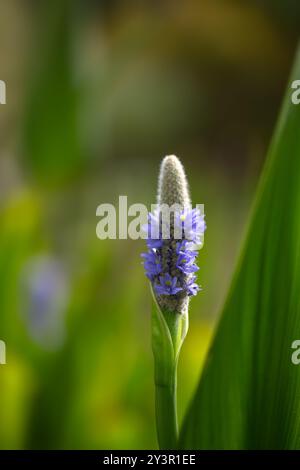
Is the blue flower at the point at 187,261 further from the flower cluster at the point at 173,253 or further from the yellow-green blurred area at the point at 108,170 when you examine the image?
the yellow-green blurred area at the point at 108,170

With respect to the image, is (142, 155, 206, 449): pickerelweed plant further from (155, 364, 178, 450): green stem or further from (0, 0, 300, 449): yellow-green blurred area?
(0, 0, 300, 449): yellow-green blurred area

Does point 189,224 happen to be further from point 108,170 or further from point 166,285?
point 108,170

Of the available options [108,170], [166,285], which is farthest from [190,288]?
[108,170]

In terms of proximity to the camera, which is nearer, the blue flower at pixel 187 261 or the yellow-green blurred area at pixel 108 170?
the blue flower at pixel 187 261

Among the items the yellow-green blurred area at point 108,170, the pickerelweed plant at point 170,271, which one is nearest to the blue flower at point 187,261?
the pickerelweed plant at point 170,271

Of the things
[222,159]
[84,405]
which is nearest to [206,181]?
[84,405]

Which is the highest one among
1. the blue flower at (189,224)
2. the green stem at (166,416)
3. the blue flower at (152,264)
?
the blue flower at (189,224)

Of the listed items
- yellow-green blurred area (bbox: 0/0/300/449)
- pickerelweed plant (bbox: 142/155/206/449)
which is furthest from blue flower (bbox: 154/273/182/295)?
yellow-green blurred area (bbox: 0/0/300/449)

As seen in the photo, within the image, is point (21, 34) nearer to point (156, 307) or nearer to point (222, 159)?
point (222, 159)
